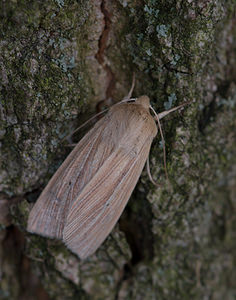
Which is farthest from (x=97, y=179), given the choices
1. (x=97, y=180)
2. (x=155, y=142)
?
(x=155, y=142)

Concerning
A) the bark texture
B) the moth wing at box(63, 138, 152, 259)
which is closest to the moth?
the moth wing at box(63, 138, 152, 259)

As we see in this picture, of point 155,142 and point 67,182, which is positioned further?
point 155,142

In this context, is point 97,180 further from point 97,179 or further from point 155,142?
point 155,142

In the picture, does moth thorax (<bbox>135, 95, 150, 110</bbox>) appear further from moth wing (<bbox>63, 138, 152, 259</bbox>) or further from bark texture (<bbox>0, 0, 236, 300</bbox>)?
moth wing (<bbox>63, 138, 152, 259</bbox>)

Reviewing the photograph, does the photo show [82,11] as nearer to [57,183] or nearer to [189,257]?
[57,183]

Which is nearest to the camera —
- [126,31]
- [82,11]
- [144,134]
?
[82,11]

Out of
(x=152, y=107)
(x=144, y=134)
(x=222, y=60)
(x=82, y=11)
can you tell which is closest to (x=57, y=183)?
(x=144, y=134)

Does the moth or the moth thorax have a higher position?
the moth thorax
